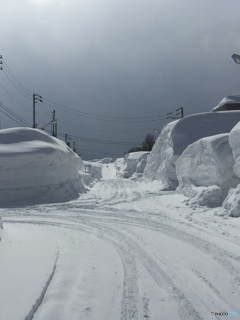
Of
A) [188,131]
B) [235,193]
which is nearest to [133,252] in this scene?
[235,193]

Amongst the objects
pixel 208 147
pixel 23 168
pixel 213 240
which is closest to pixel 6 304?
pixel 213 240

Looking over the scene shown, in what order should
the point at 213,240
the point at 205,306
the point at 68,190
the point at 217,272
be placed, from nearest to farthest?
the point at 205,306 → the point at 217,272 → the point at 213,240 → the point at 68,190

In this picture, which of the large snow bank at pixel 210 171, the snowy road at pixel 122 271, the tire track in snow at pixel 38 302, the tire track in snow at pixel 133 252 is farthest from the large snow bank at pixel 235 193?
the tire track in snow at pixel 38 302

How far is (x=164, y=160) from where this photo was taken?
28047 mm

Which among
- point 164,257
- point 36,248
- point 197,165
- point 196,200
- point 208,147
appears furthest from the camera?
point 197,165

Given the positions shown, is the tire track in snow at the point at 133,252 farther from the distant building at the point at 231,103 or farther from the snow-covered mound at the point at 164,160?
the distant building at the point at 231,103

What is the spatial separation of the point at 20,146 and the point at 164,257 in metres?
14.1

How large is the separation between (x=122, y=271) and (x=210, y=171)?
28.4ft

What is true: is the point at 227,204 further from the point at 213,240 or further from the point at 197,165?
the point at 197,165

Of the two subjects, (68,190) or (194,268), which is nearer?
(194,268)

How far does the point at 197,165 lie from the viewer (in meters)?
14.5

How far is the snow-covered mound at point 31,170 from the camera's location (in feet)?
55.1

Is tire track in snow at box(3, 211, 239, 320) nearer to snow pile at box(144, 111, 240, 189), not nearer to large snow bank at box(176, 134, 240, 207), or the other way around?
large snow bank at box(176, 134, 240, 207)

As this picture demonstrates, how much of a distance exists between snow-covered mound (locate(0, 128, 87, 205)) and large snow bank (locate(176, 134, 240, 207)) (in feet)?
22.5
